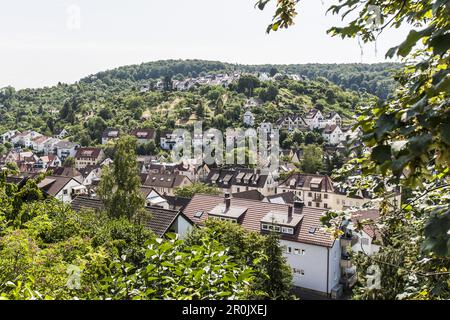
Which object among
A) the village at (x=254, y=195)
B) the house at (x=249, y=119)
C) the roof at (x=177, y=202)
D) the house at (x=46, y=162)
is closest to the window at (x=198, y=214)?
the village at (x=254, y=195)

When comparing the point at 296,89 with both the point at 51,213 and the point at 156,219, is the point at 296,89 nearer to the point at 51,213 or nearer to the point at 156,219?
the point at 156,219

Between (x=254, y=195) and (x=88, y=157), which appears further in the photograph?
(x=88, y=157)

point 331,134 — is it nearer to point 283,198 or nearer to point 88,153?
point 88,153

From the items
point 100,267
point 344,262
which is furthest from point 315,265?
point 100,267

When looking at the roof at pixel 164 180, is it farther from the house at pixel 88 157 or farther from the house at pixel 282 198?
Result: the house at pixel 88 157

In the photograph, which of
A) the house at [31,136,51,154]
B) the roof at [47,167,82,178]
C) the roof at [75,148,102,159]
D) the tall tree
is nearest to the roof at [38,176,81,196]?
the tall tree
